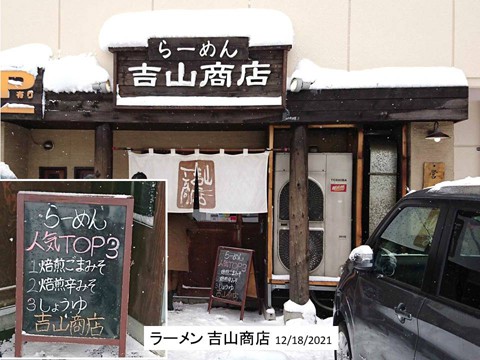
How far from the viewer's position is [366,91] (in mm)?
5547

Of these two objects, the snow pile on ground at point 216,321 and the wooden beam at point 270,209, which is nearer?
the snow pile on ground at point 216,321

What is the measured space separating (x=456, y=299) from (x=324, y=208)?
13.8 feet

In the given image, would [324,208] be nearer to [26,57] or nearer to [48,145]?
[48,145]

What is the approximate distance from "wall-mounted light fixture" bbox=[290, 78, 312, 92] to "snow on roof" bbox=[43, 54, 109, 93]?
2860 millimetres

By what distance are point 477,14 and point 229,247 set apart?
18.2 ft

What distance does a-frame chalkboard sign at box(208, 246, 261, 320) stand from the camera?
6449 millimetres

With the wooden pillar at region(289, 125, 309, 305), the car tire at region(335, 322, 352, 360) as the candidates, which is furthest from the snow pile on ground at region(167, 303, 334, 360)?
the car tire at region(335, 322, 352, 360)

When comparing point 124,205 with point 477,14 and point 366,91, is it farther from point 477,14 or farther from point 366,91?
point 477,14

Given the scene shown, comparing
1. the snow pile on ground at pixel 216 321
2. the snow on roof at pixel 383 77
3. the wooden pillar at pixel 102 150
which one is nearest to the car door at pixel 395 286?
the snow pile on ground at pixel 216 321

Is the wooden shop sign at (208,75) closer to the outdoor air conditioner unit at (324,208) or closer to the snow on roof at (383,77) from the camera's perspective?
the snow on roof at (383,77)

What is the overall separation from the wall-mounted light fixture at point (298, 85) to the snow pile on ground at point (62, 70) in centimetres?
285

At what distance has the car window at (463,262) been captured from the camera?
2.30 m

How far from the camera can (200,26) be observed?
5.68 meters

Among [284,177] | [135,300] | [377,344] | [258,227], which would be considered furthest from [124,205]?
[258,227]
